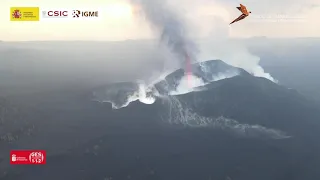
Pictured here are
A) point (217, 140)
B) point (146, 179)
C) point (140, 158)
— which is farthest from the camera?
point (217, 140)

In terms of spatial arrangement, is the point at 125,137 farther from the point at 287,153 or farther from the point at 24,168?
the point at 287,153

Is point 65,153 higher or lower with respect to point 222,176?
higher

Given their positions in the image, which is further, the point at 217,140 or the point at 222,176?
the point at 217,140

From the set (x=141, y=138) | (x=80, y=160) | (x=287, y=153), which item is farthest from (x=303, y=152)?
(x=80, y=160)

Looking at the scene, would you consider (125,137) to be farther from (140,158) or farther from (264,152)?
(264,152)

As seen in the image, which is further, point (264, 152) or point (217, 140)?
point (217, 140)

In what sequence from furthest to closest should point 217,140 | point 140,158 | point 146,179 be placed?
point 217,140
point 140,158
point 146,179

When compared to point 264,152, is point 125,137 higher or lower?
higher

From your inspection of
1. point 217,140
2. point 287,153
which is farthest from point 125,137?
point 287,153
